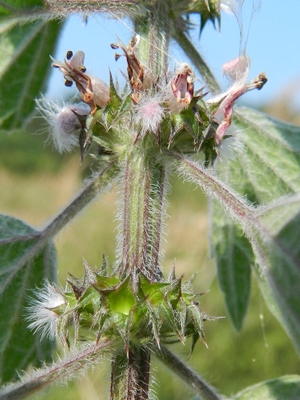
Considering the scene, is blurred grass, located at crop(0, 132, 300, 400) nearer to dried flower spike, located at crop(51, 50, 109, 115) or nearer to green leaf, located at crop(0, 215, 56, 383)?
green leaf, located at crop(0, 215, 56, 383)

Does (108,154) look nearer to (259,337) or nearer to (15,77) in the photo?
(15,77)

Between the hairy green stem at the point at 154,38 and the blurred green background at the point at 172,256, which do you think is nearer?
the hairy green stem at the point at 154,38

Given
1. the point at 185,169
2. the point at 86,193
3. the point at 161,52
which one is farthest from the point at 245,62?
the point at 86,193

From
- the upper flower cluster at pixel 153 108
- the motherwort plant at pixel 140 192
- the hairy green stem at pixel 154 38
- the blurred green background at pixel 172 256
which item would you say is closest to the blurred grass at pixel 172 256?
the blurred green background at pixel 172 256

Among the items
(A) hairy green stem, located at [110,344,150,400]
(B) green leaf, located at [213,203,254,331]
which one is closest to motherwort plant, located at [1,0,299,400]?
(A) hairy green stem, located at [110,344,150,400]

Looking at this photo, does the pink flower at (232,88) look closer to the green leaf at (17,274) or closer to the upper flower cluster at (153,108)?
the upper flower cluster at (153,108)
